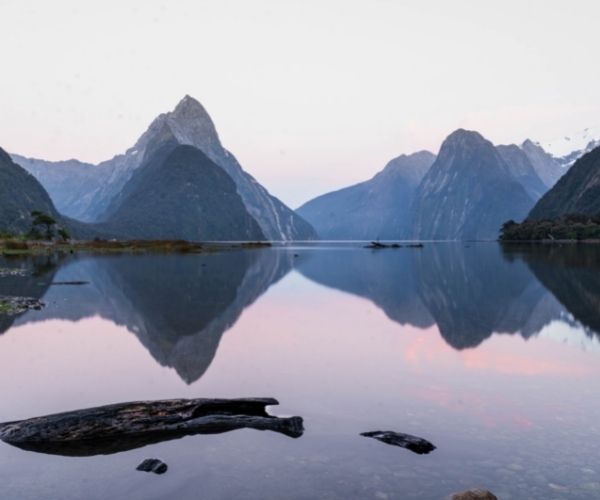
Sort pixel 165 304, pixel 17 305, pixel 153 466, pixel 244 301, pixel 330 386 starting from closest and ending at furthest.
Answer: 1. pixel 153 466
2. pixel 330 386
3. pixel 17 305
4. pixel 165 304
5. pixel 244 301

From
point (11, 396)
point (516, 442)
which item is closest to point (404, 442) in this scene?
point (516, 442)

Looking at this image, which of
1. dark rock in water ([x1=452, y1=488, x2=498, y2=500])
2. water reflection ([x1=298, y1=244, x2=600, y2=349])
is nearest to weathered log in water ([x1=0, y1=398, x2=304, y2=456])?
dark rock in water ([x1=452, y1=488, x2=498, y2=500])

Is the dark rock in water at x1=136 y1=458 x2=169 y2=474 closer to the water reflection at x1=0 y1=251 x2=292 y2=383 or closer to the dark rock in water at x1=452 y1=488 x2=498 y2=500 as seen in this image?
the dark rock in water at x1=452 y1=488 x2=498 y2=500

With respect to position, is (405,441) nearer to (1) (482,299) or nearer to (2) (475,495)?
(2) (475,495)

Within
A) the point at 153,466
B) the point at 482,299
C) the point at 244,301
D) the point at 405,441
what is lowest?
the point at 153,466

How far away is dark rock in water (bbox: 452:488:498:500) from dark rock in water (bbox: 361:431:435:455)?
3.08 metres

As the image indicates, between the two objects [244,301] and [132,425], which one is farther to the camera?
[244,301]

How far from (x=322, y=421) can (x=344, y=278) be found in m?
65.2

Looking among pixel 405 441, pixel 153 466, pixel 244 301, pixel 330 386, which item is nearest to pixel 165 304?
pixel 244 301

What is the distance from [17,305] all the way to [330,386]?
107 ft

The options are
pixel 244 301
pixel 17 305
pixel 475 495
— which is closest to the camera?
pixel 475 495

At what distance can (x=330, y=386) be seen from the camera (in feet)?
74.8

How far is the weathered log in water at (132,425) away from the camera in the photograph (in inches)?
641

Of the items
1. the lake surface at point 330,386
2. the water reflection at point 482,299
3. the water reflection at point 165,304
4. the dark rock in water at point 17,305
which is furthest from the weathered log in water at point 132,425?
the dark rock in water at point 17,305
